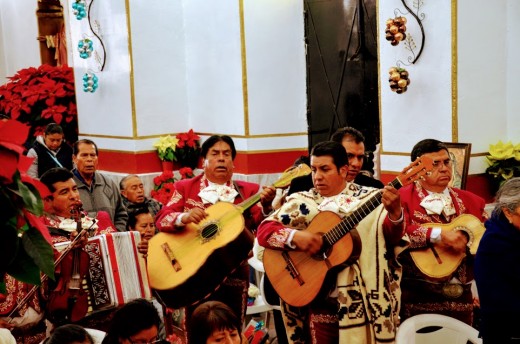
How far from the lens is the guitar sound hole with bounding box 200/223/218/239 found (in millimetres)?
5035

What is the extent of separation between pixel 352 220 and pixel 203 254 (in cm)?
106

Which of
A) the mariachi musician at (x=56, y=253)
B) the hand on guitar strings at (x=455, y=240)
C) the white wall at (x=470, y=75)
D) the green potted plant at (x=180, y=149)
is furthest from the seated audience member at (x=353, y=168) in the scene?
the green potted plant at (x=180, y=149)

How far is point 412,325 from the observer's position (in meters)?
3.90

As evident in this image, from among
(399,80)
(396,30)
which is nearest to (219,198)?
(399,80)

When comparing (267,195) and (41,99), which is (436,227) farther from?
(41,99)

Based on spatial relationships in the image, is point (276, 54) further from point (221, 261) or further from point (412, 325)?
point (412, 325)

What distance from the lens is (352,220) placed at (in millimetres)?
4270

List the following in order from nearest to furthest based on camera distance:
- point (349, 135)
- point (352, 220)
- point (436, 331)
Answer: point (436, 331), point (352, 220), point (349, 135)

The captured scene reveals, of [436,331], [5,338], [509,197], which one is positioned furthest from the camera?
[436,331]

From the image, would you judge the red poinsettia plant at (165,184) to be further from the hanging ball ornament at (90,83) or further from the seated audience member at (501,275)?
the seated audience member at (501,275)

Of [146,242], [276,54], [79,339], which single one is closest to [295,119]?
[276,54]

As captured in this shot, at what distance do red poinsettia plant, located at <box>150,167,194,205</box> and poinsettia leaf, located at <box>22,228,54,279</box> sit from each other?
793 cm

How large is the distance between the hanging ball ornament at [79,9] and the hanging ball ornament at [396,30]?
17.0 feet

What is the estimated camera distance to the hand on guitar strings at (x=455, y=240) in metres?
4.61
